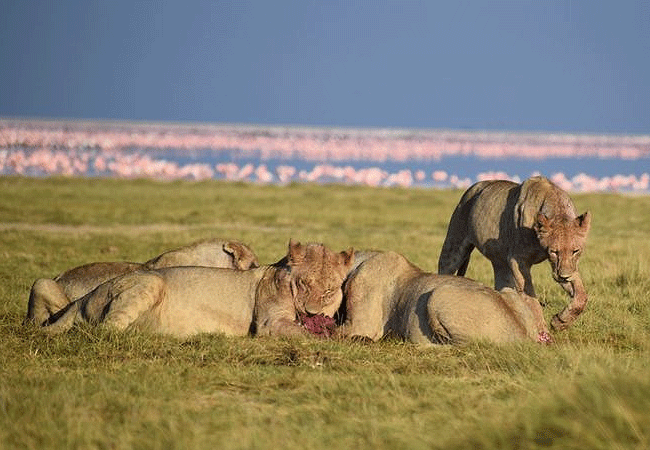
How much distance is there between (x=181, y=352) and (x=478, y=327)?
229 centimetres

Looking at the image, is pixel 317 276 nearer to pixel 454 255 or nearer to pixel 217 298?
pixel 217 298

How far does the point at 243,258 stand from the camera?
11.9 metres

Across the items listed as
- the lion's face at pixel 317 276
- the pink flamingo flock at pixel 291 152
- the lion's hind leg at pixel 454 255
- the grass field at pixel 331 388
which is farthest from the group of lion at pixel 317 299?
the pink flamingo flock at pixel 291 152

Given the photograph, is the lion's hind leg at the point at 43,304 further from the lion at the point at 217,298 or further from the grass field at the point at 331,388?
the grass field at the point at 331,388

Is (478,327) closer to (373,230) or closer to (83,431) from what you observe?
(83,431)

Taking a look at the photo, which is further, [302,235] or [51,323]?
[302,235]

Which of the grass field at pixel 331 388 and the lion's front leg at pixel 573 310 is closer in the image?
the grass field at pixel 331 388

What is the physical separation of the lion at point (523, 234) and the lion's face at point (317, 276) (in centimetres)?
200

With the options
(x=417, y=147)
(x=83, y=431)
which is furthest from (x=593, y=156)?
(x=83, y=431)

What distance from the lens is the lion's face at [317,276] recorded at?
1050 cm

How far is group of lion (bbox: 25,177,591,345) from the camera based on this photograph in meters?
10.2

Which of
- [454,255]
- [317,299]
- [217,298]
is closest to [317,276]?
[317,299]

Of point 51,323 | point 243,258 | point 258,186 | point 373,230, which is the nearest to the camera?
point 51,323

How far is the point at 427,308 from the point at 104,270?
3077 millimetres
